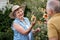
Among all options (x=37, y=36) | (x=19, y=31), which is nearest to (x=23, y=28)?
(x=19, y=31)

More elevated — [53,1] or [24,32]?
[53,1]

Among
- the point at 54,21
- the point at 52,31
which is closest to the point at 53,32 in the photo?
the point at 52,31

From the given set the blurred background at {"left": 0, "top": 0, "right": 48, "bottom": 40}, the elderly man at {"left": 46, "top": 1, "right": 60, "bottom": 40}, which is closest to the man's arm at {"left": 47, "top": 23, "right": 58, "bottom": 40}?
the elderly man at {"left": 46, "top": 1, "right": 60, "bottom": 40}

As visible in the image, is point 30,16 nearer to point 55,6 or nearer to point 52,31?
point 55,6

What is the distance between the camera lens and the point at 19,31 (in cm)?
506

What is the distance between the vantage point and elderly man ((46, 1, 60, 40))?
12.9 feet

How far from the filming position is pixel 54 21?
3.97m

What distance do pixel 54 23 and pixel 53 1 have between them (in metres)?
0.32

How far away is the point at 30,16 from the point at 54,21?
339 centimetres

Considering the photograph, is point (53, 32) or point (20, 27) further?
point (20, 27)

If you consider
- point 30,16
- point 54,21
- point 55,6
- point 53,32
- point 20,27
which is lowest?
point 30,16

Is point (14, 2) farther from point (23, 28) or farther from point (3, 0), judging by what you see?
point (23, 28)

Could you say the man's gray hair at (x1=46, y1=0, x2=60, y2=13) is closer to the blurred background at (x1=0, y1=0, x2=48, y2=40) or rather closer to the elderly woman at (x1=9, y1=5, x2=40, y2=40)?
the elderly woman at (x1=9, y1=5, x2=40, y2=40)

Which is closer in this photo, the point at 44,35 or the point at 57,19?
the point at 57,19
